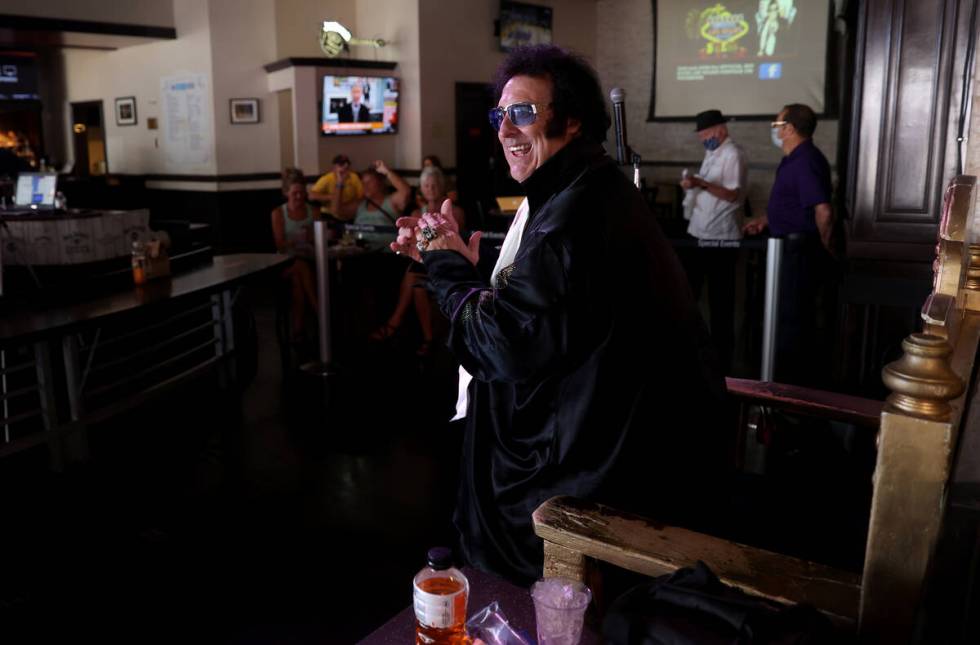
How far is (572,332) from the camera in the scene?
1406mm

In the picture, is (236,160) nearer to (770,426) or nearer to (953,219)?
(770,426)

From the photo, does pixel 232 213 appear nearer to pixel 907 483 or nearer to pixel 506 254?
pixel 506 254

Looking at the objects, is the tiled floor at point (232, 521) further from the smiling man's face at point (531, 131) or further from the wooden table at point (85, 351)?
the smiling man's face at point (531, 131)

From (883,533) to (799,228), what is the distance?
391 centimetres

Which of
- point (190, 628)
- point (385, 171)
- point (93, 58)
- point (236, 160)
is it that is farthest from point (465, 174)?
point (190, 628)

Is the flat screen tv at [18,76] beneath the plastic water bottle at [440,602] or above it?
A: above

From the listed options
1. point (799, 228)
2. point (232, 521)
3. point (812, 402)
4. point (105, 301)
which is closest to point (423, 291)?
point (105, 301)

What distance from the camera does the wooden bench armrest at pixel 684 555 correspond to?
1104 millimetres

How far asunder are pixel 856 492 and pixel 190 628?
1896 mm

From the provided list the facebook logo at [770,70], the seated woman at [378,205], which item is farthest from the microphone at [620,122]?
the facebook logo at [770,70]

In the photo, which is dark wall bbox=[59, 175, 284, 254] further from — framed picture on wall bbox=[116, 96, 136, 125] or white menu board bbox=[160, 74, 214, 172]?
framed picture on wall bbox=[116, 96, 136, 125]

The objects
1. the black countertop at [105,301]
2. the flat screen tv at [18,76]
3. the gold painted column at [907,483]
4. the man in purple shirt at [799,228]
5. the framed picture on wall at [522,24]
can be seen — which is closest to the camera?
the gold painted column at [907,483]

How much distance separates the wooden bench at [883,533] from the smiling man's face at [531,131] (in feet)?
2.12

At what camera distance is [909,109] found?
3822 mm
